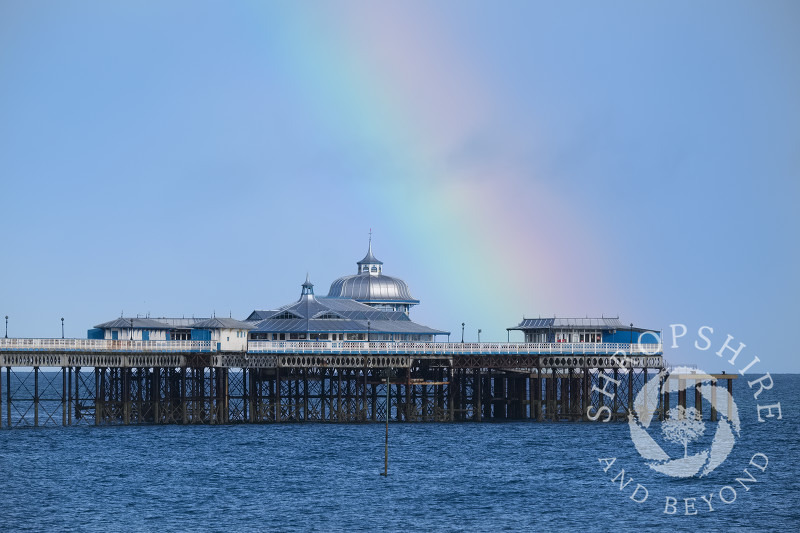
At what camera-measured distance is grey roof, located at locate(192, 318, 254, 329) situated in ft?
366

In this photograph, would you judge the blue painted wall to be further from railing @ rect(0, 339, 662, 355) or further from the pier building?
the pier building

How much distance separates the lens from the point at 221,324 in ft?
366

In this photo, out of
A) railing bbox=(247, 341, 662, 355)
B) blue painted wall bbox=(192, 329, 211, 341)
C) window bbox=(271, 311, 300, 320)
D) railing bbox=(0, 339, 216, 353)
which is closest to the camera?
railing bbox=(0, 339, 216, 353)

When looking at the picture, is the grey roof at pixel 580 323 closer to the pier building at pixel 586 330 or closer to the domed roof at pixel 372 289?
the pier building at pixel 586 330

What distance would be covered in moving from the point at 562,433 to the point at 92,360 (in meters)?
38.0

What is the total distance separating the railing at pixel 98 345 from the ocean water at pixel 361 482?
6472mm

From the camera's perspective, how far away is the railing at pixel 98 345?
105125 millimetres

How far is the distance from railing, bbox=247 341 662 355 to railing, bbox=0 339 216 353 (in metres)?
5.21

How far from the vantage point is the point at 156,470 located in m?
84.5

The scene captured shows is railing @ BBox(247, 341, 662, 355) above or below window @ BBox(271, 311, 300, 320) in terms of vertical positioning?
below

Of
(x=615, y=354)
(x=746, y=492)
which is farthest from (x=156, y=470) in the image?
(x=615, y=354)

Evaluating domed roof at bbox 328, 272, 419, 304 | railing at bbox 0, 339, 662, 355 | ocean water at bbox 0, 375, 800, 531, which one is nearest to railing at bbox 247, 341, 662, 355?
railing at bbox 0, 339, 662, 355

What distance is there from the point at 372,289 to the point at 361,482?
77.9 m

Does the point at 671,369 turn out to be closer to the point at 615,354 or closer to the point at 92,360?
the point at 615,354
